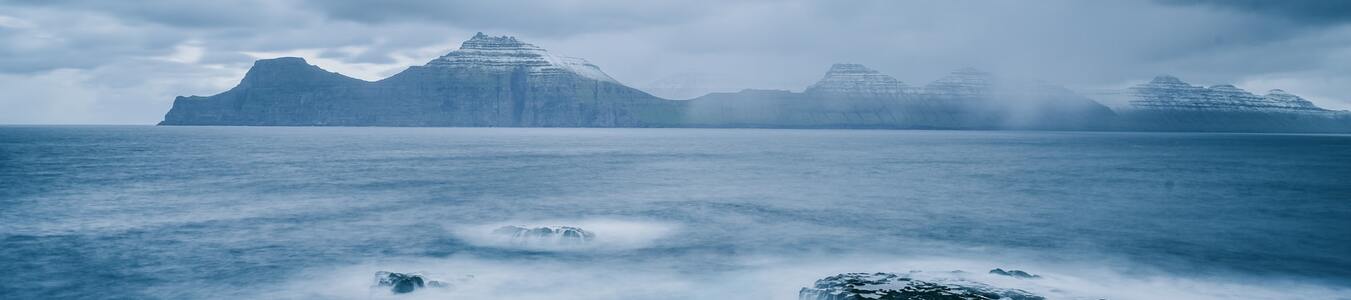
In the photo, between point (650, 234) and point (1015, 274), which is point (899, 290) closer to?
point (1015, 274)

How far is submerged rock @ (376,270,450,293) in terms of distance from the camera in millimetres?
22062

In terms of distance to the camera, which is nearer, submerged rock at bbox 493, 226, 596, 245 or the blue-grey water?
the blue-grey water

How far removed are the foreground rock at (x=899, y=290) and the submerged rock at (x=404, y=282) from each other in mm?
10691

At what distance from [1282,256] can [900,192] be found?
92.7ft

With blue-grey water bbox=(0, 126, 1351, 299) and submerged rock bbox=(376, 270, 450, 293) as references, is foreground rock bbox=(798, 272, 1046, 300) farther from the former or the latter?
submerged rock bbox=(376, 270, 450, 293)

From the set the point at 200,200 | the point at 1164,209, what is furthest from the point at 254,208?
the point at 1164,209

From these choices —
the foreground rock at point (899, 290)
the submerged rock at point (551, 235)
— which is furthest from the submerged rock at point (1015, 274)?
the submerged rock at point (551, 235)

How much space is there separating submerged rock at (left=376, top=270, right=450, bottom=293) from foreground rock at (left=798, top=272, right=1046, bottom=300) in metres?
10.7

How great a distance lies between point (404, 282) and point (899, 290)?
13.4 meters

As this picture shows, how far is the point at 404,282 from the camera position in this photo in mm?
22203

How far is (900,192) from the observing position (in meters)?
57.8

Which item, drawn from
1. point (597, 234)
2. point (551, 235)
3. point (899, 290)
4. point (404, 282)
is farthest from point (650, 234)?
point (899, 290)

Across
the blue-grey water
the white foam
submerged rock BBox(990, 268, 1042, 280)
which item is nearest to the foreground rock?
submerged rock BBox(990, 268, 1042, 280)

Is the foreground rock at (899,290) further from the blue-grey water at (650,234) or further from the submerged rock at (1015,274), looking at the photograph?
the blue-grey water at (650,234)
